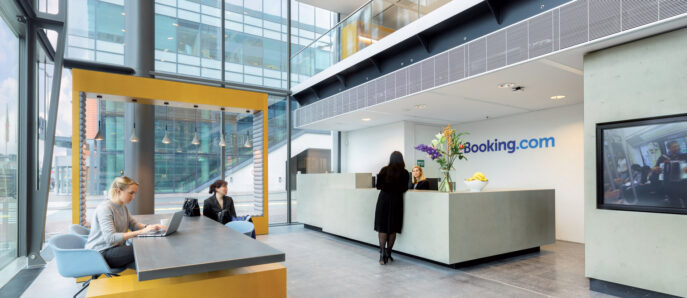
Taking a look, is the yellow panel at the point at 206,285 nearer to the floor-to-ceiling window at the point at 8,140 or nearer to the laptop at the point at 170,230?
the laptop at the point at 170,230

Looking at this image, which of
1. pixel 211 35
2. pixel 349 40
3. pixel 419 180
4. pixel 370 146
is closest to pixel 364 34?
pixel 349 40

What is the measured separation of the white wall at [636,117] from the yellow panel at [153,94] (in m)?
5.61

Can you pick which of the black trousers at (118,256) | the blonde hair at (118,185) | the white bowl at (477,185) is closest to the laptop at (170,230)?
the black trousers at (118,256)

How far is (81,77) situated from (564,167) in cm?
823

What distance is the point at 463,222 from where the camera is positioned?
4.90m

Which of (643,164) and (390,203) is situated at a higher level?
(643,164)

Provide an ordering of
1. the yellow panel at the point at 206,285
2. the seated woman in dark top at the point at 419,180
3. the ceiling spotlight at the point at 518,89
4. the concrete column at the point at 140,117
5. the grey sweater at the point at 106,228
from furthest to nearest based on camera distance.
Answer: the concrete column at the point at 140,117, the seated woman in dark top at the point at 419,180, the ceiling spotlight at the point at 518,89, the grey sweater at the point at 106,228, the yellow panel at the point at 206,285

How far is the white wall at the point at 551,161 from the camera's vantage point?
658cm

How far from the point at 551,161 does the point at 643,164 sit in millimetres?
3557

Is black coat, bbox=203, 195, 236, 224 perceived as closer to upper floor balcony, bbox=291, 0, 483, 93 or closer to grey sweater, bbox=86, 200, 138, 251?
grey sweater, bbox=86, 200, 138, 251

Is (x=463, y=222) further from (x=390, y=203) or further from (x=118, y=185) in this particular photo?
(x=118, y=185)

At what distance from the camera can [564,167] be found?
6.75 meters

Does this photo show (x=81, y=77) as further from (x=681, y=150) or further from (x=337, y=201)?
(x=681, y=150)

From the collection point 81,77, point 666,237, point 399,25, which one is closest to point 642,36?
point 666,237
